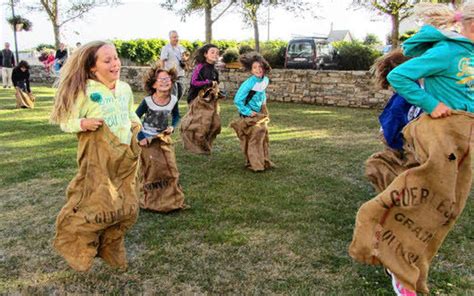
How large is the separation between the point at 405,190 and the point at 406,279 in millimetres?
561

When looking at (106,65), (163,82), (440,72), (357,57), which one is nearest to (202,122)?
(163,82)

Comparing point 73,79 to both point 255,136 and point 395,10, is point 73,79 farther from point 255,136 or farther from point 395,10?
point 395,10

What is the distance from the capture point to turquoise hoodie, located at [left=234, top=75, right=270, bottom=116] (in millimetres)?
6441

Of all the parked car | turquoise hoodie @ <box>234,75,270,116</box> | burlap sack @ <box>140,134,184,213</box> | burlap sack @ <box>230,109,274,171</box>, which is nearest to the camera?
burlap sack @ <box>140,134,184,213</box>

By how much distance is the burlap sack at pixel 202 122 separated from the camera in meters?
7.06

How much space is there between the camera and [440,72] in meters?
2.79

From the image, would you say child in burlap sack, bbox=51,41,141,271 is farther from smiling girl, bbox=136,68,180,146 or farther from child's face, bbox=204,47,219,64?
child's face, bbox=204,47,219,64

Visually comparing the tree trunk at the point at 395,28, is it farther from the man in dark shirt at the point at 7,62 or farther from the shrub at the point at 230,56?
the man in dark shirt at the point at 7,62

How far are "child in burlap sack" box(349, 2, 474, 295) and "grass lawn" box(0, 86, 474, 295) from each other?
19.8 inches

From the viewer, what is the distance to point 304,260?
3.84m

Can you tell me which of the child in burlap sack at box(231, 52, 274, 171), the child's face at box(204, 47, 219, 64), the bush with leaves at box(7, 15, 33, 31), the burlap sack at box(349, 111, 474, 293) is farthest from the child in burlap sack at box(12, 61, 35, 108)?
the bush with leaves at box(7, 15, 33, 31)

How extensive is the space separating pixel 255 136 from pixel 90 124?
3.72m

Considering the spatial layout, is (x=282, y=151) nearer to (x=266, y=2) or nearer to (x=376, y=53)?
(x=376, y=53)

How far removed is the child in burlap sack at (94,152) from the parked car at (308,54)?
58.0ft
